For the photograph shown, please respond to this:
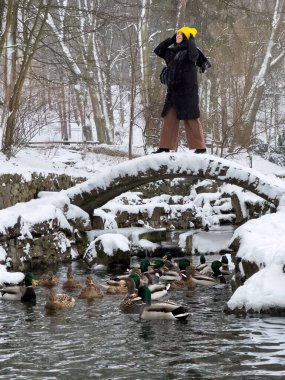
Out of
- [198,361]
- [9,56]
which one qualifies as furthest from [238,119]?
[198,361]

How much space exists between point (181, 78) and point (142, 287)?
4.82m

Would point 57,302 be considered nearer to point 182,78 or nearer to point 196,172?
point 182,78

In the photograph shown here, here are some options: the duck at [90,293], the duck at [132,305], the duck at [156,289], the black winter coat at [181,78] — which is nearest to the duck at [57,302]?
the duck at [132,305]

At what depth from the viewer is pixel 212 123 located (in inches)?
1241

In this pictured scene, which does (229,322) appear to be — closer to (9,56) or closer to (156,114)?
(9,56)

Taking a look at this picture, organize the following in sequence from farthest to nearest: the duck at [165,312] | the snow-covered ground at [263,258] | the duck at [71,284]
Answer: the duck at [71,284], the duck at [165,312], the snow-covered ground at [263,258]

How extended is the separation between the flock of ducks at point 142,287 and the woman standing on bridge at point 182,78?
8.57 feet

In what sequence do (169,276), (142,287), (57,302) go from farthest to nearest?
(169,276) → (142,287) → (57,302)

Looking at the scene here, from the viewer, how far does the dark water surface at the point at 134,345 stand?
650cm

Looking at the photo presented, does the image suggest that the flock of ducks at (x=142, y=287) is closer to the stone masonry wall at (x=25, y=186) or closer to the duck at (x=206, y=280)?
the duck at (x=206, y=280)

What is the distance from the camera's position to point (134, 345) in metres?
7.71

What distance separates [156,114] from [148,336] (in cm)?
2047

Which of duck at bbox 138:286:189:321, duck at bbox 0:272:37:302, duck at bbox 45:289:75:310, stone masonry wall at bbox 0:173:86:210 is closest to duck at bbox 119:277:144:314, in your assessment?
duck at bbox 138:286:189:321

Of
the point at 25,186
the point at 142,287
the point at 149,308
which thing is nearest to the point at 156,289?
the point at 142,287
